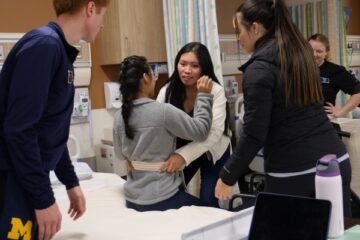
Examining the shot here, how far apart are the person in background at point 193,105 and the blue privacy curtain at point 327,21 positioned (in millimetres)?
1441

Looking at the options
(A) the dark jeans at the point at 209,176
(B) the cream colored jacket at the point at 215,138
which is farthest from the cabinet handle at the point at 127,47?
(A) the dark jeans at the point at 209,176

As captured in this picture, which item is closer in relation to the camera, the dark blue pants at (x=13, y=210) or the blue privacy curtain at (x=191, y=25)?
the dark blue pants at (x=13, y=210)

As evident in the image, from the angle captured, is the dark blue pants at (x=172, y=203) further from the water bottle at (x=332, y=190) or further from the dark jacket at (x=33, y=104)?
the water bottle at (x=332, y=190)

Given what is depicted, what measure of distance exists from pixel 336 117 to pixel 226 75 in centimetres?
136

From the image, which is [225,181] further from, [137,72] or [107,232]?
[137,72]

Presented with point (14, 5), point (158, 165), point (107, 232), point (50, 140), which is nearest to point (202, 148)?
point (158, 165)

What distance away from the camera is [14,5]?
119 inches

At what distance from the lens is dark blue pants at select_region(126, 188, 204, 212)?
6.56 feet

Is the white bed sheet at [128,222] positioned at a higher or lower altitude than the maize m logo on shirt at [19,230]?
lower

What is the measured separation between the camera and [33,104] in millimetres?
1075

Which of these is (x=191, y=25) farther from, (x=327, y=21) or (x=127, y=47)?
(x=327, y=21)

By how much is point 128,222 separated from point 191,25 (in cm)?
167

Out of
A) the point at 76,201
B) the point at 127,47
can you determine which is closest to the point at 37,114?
the point at 76,201

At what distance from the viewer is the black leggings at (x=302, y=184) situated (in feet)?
5.12
